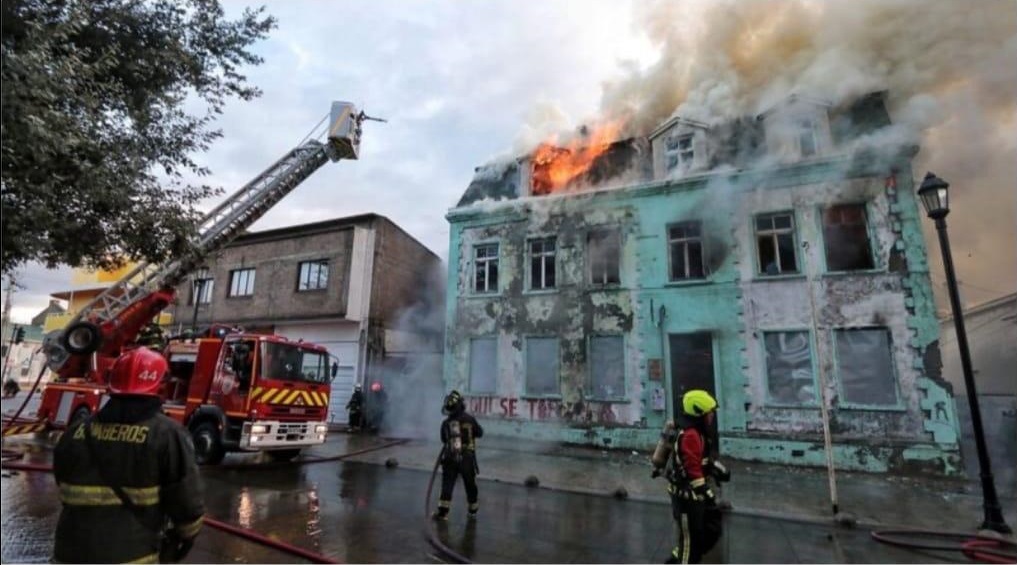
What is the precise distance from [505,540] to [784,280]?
389 inches

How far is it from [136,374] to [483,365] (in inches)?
515

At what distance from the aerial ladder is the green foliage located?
4.56 meters

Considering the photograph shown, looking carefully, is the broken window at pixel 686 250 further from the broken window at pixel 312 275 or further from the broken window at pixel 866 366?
the broken window at pixel 312 275

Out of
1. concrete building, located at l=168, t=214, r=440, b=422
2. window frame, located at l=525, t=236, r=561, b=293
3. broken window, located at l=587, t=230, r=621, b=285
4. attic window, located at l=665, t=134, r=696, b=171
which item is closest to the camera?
attic window, located at l=665, t=134, r=696, b=171

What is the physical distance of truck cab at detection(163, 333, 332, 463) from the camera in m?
9.60

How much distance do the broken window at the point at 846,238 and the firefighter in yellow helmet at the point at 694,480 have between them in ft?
32.1

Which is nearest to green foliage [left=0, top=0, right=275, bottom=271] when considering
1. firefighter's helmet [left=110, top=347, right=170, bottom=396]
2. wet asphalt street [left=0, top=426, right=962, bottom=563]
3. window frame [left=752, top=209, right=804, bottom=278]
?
firefighter's helmet [left=110, top=347, right=170, bottom=396]

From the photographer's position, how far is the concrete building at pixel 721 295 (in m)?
11.1

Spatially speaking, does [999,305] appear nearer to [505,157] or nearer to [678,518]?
[678,518]

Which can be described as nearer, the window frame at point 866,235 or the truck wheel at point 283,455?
the truck wheel at point 283,455

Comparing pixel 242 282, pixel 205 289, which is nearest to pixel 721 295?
pixel 242 282

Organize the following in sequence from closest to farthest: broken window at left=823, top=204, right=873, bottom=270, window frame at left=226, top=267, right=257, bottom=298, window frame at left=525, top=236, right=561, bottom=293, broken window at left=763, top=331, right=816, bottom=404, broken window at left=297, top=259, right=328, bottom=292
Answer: broken window at left=763, top=331, right=816, bottom=404
broken window at left=823, top=204, right=873, bottom=270
window frame at left=525, top=236, right=561, bottom=293
broken window at left=297, top=259, right=328, bottom=292
window frame at left=226, top=267, right=257, bottom=298

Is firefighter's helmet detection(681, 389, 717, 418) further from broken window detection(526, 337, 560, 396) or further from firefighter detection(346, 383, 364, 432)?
firefighter detection(346, 383, 364, 432)

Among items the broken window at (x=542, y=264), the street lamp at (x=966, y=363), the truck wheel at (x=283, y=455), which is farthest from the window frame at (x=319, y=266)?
the street lamp at (x=966, y=363)
